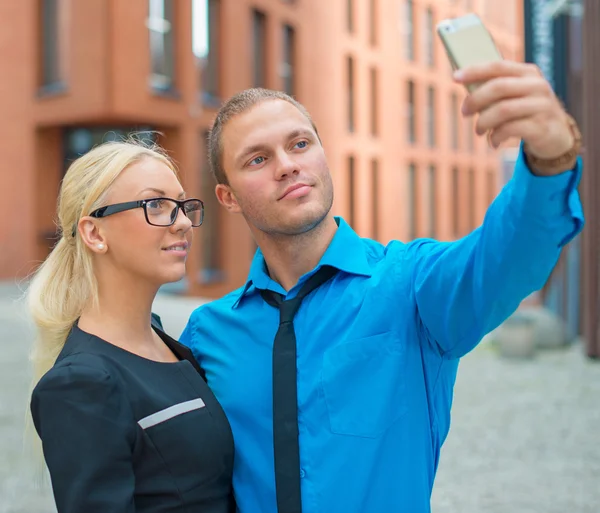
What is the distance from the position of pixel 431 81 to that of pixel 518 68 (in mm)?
30657

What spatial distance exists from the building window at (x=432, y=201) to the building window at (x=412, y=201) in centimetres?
150

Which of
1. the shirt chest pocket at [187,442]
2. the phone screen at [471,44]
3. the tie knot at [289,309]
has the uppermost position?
the phone screen at [471,44]

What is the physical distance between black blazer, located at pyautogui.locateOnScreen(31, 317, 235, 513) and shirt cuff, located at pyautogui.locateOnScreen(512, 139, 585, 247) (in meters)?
1.14

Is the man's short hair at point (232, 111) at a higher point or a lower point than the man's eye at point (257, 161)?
higher

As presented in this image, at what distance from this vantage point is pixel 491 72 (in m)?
1.21

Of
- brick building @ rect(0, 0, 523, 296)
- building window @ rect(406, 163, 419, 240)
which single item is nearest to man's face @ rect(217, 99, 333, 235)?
brick building @ rect(0, 0, 523, 296)

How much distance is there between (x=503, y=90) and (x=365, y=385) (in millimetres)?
1057

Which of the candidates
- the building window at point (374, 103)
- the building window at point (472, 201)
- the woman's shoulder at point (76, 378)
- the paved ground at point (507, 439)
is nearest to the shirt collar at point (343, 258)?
the woman's shoulder at point (76, 378)

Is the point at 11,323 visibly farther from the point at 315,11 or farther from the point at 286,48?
the point at 315,11

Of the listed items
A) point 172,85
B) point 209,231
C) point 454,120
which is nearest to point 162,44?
point 172,85

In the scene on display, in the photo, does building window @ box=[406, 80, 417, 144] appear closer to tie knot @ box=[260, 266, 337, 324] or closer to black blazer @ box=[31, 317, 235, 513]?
tie knot @ box=[260, 266, 337, 324]

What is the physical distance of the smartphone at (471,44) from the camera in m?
1.23

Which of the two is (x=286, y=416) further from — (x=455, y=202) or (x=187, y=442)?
(x=455, y=202)

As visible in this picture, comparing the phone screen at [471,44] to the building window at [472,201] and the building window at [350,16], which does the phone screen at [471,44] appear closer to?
the building window at [350,16]
